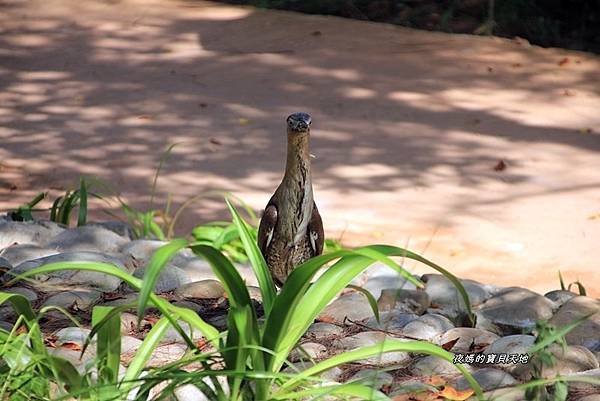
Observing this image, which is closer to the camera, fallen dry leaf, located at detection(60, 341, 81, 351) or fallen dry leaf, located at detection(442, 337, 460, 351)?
fallen dry leaf, located at detection(60, 341, 81, 351)

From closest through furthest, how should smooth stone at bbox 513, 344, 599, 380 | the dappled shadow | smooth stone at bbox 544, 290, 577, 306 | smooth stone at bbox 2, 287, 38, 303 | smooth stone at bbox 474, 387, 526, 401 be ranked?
smooth stone at bbox 474, 387, 526, 401, smooth stone at bbox 513, 344, 599, 380, smooth stone at bbox 2, 287, 38, 303, smooth stone at bbox 544, 290, 577, 306, the dappled shadow

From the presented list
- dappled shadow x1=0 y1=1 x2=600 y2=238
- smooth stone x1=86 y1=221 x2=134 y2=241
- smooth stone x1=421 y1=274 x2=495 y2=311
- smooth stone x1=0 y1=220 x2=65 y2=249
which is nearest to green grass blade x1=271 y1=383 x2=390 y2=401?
smooth stone x1=421 y1=274 x2=495 y2=311

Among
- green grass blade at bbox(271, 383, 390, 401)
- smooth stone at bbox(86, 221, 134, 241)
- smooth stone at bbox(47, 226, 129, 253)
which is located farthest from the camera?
smooth stone at bbox(86, 221, 134, 241)

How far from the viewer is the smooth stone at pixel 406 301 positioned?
4.26m

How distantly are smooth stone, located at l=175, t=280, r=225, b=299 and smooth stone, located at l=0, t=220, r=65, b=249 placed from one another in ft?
3.07

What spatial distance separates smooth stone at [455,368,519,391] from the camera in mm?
3232

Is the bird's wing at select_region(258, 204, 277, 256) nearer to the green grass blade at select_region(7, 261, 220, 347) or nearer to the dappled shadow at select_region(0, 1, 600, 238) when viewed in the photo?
the green grass blade at select_region(7, 261, 220, 347)

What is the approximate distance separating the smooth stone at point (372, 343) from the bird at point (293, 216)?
0.37 metres

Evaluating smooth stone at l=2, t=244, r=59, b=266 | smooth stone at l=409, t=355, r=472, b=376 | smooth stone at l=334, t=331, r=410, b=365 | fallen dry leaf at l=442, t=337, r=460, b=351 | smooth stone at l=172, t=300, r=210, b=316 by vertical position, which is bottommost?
smooth stone at l=2, t=244, r=59, b=266

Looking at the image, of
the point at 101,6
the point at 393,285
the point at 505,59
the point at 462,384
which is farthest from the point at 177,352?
the point at 101,6

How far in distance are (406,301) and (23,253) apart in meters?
1.65

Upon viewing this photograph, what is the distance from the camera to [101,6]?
35.9ft

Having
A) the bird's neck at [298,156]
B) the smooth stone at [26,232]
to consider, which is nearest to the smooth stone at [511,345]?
the bird's neck at [298,156]

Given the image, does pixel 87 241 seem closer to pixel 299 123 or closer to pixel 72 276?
pixel 72 276
